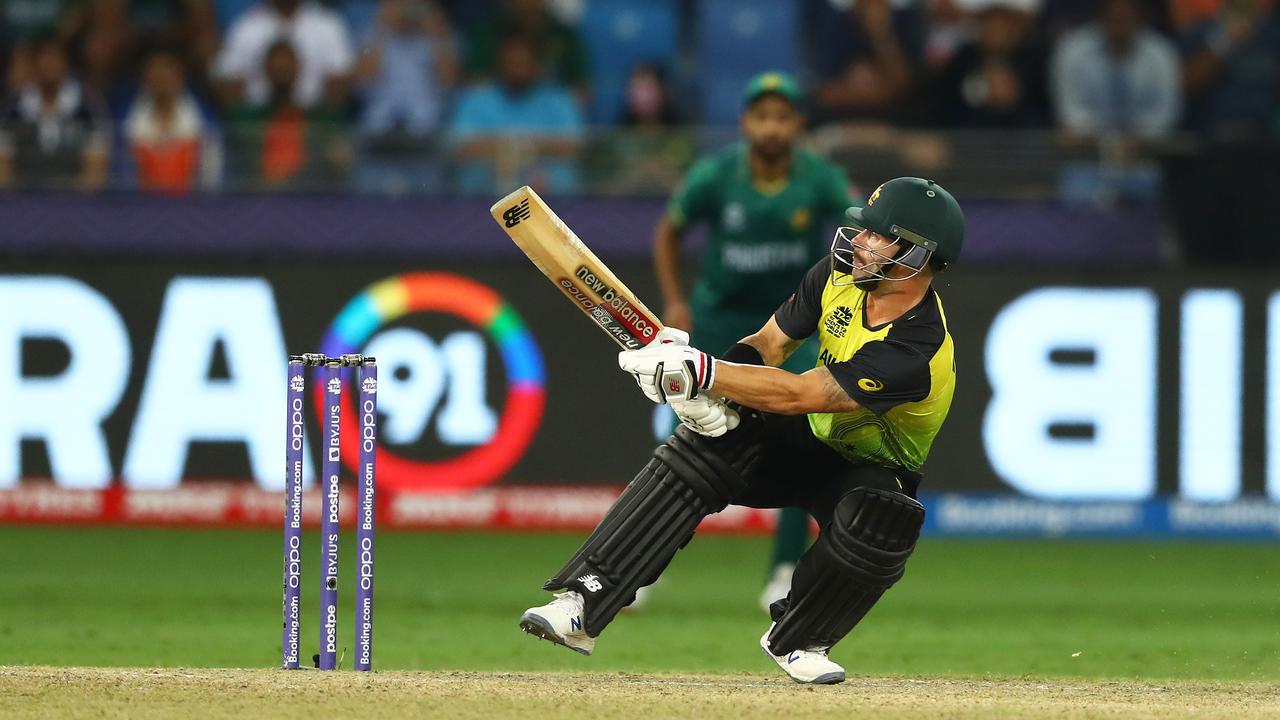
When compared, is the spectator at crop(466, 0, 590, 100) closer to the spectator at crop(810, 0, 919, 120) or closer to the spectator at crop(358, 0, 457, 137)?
the spectator at crop(358, 0, 457, 137)

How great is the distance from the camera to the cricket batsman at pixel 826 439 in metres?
6.05

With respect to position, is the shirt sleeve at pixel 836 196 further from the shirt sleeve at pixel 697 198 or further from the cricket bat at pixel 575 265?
the cricket bat at pixel 575 265

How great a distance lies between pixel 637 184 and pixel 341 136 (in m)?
1.63

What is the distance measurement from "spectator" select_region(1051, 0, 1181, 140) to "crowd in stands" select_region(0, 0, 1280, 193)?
13 millimetres

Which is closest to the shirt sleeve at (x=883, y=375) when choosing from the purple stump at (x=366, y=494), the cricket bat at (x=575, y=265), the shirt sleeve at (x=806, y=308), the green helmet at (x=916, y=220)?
the green helmet at (x=916, y=220)

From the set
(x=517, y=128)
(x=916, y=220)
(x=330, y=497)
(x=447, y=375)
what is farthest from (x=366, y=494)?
(x=517, y=128)

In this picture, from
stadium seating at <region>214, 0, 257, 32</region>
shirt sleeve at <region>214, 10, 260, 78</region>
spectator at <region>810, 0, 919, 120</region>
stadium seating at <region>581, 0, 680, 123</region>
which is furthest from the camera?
stadium seating at <region>581, 0, 680, 123</region>

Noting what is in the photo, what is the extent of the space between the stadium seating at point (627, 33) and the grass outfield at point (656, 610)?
379 cm

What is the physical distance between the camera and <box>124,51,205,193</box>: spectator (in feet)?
37.3

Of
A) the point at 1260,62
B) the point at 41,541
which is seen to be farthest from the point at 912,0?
the point at 41,541

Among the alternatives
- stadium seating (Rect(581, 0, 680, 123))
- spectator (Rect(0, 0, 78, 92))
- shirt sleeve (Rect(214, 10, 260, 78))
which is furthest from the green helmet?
spectator (Rect(0, 0, 78, 92))

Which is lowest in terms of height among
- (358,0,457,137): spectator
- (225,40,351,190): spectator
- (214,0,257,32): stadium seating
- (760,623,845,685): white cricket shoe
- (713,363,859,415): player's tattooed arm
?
(760,623,845,685): white cricket shoe

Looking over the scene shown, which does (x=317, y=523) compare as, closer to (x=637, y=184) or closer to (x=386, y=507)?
(x=386, y=507)

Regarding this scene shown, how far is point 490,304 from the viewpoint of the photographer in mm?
11086
